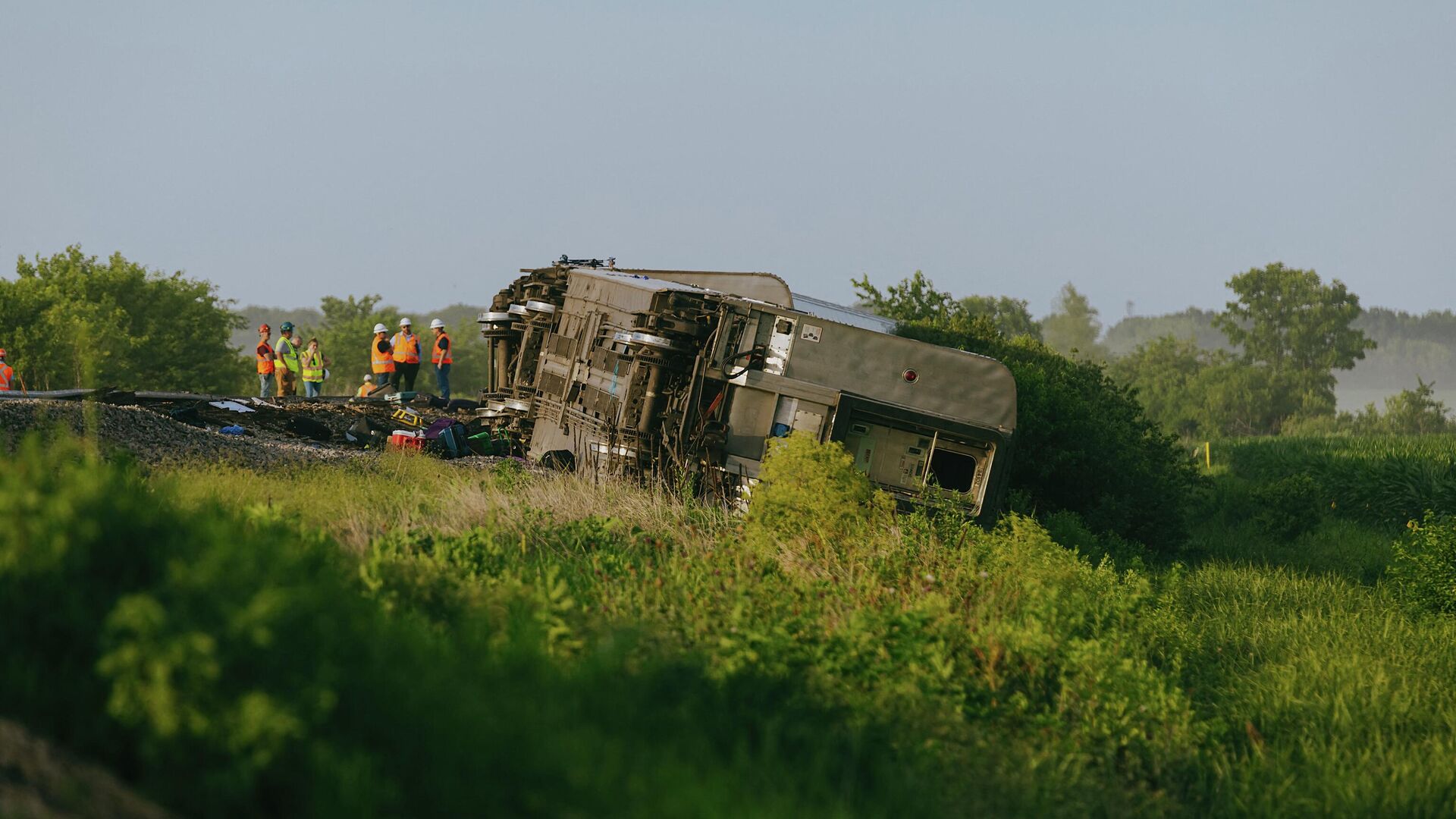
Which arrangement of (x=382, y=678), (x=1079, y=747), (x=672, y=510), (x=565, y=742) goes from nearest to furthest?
(x=565, y=742) < (x=382, y=678) < (x=1079, y=747) < (x=672, y=510)

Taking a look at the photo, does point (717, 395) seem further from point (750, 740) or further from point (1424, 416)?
point (1424, 416)

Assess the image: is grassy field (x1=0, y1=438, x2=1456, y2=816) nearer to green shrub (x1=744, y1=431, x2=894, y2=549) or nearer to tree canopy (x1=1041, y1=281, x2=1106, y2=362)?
green shrub (x1=744, y1=431, x2=894, y2=549)

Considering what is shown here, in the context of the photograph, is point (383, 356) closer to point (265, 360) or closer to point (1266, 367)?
point (265, 360)

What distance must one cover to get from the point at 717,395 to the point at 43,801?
32.0 ft

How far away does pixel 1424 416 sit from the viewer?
84.6 m

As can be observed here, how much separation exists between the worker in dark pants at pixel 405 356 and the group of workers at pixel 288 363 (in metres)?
1.71

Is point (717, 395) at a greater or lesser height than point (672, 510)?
greater

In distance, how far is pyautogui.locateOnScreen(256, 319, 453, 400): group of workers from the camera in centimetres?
2702

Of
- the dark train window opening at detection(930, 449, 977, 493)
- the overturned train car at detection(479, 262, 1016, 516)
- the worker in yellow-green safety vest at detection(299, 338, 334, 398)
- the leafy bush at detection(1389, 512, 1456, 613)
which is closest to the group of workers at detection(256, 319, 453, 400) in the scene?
the worker in yellow-green safety vest at detection(299, 338, 334, 398)

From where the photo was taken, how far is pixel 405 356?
2722cm

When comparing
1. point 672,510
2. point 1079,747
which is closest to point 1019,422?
point 672,510

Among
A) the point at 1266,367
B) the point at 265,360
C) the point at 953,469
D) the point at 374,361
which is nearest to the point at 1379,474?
the point at 953,469

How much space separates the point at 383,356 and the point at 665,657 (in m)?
21.3

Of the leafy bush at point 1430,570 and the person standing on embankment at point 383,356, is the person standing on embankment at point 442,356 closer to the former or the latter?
the person standing on embankment at point 383,356
